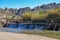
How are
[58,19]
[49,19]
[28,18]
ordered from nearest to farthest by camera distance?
[58,19] → [49,19] → [28,18]

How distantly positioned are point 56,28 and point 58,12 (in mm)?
35931

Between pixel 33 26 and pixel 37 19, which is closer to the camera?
pixel 33 26

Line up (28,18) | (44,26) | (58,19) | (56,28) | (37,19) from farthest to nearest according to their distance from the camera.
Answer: (28,18)
(37,19)
(58,19)
(44,26)
(56,28)

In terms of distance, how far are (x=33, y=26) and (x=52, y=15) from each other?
92.9ft

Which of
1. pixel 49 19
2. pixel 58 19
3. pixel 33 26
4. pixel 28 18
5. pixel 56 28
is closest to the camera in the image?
pixel 56 28

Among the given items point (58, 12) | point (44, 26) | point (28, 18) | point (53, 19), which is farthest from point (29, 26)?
point (28, 18)

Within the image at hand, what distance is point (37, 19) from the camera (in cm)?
11319

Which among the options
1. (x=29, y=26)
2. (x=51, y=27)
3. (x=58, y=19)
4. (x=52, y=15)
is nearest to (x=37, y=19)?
(x=52, y=15)

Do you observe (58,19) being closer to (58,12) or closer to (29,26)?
(58,12)

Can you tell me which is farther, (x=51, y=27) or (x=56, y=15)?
(x=56, y=15)

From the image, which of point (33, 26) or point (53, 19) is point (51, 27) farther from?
point (53, 19)

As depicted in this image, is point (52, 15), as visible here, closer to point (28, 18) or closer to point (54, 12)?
point (54, 12)

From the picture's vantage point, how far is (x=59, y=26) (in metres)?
69.3

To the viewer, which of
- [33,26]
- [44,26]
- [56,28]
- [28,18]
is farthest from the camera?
[28,18]
